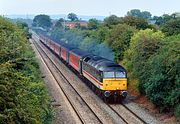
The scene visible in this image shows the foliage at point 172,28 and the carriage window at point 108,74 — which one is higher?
the foliage at point 172,28

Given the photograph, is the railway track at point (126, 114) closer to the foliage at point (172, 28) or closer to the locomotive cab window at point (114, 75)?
the locomotive cab window at point (114, 75)

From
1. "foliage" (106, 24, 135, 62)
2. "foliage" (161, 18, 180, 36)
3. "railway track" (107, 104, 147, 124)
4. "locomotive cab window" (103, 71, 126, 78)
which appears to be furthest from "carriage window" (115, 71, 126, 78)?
"foliage" (106, 24, 135, 62)

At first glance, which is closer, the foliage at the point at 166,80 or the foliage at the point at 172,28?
the foliage at the point at 166,80

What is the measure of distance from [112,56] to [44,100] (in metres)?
28.4

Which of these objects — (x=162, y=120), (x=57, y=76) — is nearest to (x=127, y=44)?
(x=57, y=76)

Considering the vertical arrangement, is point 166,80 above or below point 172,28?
below

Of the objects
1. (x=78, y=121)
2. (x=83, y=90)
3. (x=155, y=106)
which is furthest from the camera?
(x=83, y=90)

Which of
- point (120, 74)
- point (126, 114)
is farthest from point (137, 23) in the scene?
point (126, 114)

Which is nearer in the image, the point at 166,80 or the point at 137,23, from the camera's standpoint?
the point at 166,80

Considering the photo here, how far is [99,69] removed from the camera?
1206 inches

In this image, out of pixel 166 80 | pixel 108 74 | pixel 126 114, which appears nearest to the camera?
pixel 126 114

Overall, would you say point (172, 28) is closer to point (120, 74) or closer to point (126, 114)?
point (120, 74)

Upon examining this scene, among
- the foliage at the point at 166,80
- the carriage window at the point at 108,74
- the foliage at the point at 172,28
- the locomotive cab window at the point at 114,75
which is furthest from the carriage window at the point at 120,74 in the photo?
the foliage at the point at 172,28

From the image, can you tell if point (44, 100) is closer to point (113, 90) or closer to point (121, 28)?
point (113, 90)
